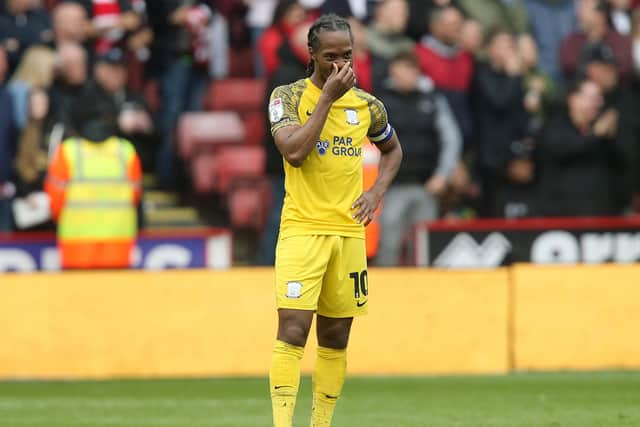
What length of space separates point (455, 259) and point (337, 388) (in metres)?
7.51

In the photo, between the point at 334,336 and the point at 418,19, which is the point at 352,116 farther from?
the point at 418,19

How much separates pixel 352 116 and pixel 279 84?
621 cm

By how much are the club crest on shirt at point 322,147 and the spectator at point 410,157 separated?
7197mm

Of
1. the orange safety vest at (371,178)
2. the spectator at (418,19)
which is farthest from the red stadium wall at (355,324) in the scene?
the spectator at (418,19)

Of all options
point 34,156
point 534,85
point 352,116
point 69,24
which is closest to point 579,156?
point 534,85

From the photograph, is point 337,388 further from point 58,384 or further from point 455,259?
point 455,259

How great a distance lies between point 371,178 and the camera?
15.0 metres

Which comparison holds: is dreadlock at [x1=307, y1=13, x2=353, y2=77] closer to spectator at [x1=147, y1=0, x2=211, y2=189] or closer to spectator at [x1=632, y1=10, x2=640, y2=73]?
spectator at [x1=147, y1=0, x2=211, y2=189]

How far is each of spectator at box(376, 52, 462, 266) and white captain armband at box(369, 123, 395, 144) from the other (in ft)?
22.0

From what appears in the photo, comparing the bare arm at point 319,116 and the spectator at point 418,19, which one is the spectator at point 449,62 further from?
the bare arm at point 319,116

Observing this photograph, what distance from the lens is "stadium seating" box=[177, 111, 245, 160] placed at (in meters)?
16.5

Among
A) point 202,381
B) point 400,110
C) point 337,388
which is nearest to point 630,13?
point 400,110

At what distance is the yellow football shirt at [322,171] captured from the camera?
818 centimetres

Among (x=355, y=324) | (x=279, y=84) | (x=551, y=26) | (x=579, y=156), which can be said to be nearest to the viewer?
(x=355, y=324)
